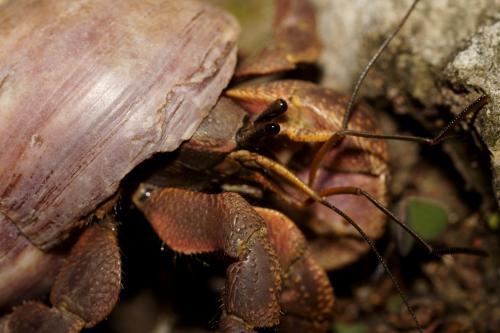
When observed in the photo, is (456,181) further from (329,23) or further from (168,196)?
(168,196)

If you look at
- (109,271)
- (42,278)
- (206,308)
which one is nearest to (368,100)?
(206,308)

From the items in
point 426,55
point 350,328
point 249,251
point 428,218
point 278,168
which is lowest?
point 350,328

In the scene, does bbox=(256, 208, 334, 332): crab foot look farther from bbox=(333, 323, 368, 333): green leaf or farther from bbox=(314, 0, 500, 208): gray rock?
bbox=(314, 0, 500, 208): gray rock

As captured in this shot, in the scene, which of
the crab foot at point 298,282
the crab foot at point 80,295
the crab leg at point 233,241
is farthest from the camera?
the crab foot at point 298,282

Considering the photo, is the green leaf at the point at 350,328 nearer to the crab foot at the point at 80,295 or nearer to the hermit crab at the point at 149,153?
the hermit crab at the point at 149,153

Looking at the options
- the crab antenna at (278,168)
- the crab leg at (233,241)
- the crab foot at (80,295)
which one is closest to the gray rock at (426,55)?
the crab antenna at (278,168)

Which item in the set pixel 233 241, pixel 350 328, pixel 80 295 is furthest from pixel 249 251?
pixel 350 328

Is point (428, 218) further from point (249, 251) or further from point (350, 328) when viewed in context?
point (249, 251)

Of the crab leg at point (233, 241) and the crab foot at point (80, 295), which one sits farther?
the crab foot at point (80, 295)
